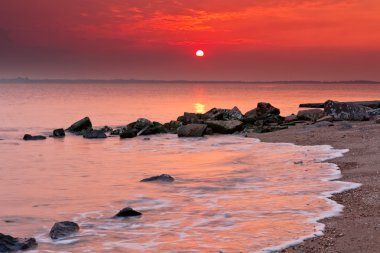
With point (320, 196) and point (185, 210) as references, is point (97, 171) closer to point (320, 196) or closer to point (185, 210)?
point (185, 210)

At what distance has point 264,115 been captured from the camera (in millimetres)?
34656

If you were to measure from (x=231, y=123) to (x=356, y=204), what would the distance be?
19424mm

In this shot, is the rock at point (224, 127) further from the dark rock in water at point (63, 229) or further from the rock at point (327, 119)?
the dark rock in water at point (63, 229)

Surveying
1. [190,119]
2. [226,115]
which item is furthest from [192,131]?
[226,115]

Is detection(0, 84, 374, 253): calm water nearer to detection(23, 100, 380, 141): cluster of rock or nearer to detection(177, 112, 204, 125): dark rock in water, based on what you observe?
detection(23, 100, 380, 141): cluster of rock

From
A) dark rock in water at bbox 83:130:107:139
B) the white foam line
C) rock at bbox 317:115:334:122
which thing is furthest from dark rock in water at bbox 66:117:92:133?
the white foam line

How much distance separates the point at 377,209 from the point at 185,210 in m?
3.85

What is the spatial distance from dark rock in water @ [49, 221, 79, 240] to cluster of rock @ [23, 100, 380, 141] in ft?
61.1

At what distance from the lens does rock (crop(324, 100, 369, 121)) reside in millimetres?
29281

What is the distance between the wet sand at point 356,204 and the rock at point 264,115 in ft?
38.4

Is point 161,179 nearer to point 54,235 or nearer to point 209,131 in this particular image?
point 54,235

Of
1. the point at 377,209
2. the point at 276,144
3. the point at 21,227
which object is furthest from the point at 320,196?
the point at 276,144

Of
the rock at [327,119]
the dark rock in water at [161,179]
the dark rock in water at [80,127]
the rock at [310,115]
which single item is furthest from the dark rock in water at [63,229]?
the rock at [310,115]

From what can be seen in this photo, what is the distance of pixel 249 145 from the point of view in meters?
22.9
